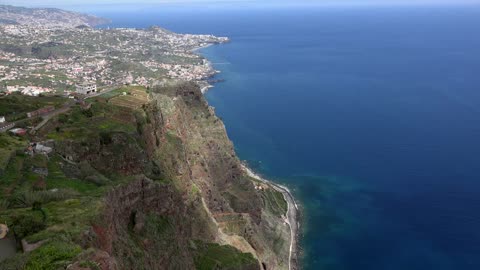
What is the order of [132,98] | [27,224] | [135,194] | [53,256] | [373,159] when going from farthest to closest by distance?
[373,159] < [132,98] < [135,194] < [27,224] < [53,256]

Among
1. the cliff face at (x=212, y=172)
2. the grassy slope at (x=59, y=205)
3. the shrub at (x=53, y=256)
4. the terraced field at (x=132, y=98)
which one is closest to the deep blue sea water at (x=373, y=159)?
the cliff face at (x=212, y=172)

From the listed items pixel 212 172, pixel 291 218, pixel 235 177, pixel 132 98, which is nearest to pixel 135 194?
pixel 132 98

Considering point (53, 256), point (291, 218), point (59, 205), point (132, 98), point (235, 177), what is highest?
point (53, 256)

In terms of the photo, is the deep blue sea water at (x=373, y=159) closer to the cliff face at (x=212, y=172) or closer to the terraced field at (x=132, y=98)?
the cliff face at (x=212, y=172)

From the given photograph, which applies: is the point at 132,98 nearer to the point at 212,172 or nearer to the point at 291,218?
the point at 212,172

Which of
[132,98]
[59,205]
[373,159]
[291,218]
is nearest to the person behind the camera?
[59,205]

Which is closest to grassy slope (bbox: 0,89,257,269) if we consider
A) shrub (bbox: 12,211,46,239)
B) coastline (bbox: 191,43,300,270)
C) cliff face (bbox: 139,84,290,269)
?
shrub (bbox: 12,211,46,239)

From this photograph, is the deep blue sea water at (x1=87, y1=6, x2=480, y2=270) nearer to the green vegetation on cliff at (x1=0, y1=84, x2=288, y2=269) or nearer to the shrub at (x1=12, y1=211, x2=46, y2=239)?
the green vegetation on cliff at (x1=0, y1=84, x2=288, y2=269)

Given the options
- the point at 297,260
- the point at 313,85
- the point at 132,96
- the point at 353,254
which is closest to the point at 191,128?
the point at 132,96
